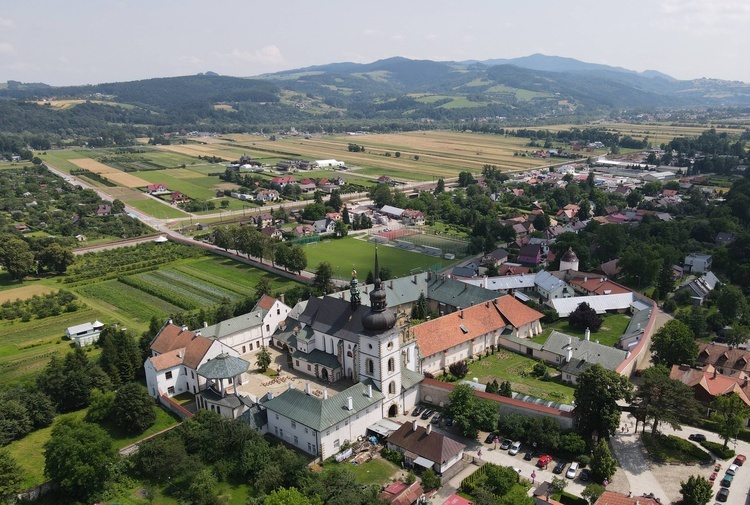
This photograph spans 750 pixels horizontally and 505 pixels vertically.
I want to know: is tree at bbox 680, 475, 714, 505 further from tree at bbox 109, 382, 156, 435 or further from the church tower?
tree at bbox 109, 382, 156, 435

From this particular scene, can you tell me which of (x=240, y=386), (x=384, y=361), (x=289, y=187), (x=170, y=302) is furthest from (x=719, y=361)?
(x=289, y=187)

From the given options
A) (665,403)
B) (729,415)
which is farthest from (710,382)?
(665,403)

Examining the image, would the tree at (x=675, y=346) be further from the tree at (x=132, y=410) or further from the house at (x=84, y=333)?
the house at (x=84, y=333)

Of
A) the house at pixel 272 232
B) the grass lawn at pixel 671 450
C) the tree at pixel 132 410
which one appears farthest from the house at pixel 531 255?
the tree at pixel 132 410

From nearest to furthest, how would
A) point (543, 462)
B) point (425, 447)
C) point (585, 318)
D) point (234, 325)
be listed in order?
point (543, 462)
point (425, 447)
point (234, 325)
point (585, 318)

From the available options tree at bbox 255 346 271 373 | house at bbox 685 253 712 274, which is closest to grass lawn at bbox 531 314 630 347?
house at bbox 685 253 712 274

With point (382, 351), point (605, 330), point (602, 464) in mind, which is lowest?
point (605, 330)

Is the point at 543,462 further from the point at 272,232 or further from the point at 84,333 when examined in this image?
the point at 272,232
